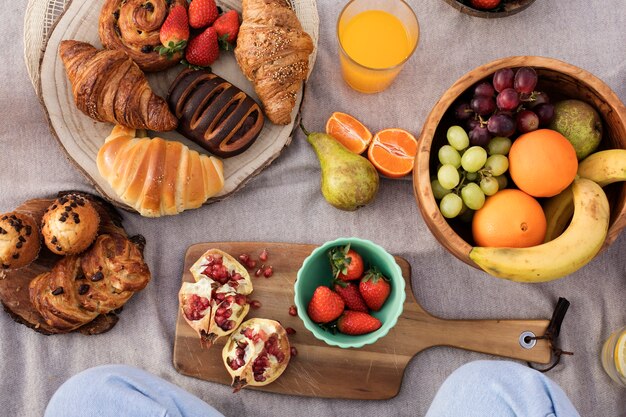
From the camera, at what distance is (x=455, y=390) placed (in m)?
1.05

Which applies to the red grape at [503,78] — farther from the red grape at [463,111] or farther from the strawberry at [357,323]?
the strawberry at [357,323]

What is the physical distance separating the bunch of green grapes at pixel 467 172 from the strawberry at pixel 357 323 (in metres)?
0.25

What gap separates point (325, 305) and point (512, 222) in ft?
1.25

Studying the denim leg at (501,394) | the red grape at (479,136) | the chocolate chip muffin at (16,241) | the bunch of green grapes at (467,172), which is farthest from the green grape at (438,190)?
the chocolate chip muffin at (16,241)

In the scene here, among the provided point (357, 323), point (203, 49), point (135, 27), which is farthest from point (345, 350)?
point (135, 27)

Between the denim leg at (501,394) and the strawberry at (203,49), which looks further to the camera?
the strawberry at (203,49)

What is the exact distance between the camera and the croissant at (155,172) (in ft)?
3.66

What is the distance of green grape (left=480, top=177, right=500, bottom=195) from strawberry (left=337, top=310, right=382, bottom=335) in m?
0.33

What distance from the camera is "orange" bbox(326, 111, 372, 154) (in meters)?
1.23

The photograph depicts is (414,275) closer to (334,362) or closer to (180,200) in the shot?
(334,362)

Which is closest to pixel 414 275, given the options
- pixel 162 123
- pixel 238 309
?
pixel 238 309

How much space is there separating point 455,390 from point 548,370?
291 millimetres

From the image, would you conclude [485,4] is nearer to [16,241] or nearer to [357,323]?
[357,323]

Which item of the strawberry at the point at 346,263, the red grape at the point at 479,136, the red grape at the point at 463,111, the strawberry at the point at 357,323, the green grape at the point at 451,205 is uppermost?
the red grape at the point at 463,111
